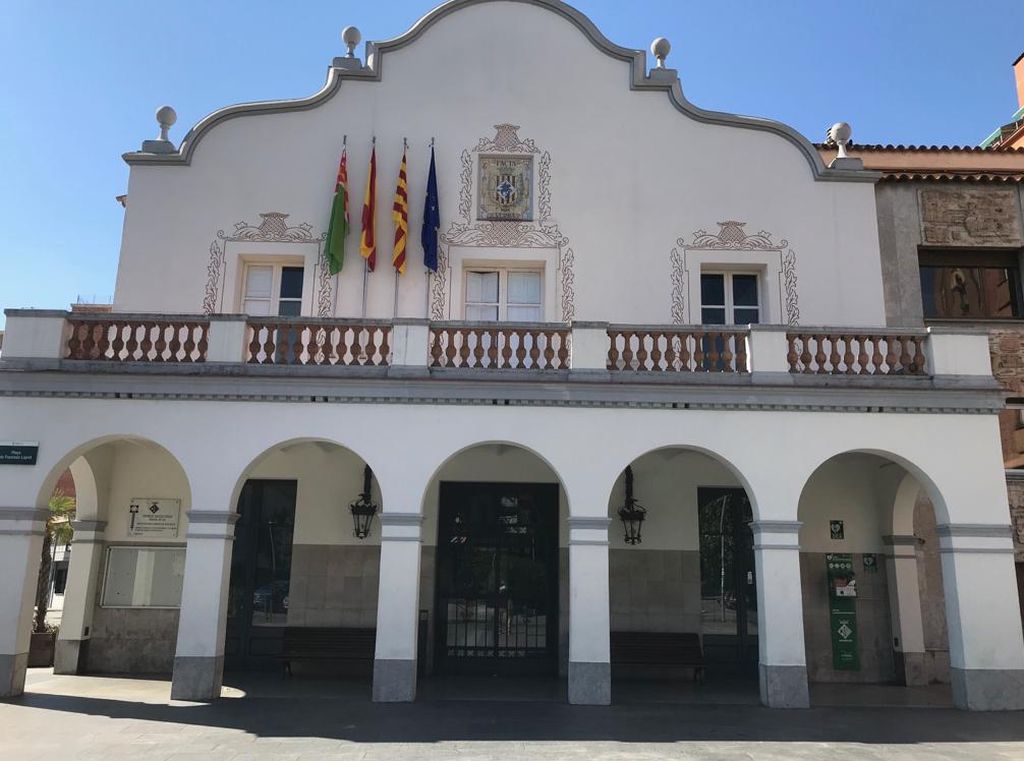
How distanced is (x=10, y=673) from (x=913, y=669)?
46.0 feet

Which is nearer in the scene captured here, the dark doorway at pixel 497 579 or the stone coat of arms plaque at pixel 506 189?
the dark doorway at pixel 497 579

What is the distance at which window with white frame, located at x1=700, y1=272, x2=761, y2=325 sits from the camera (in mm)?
14672

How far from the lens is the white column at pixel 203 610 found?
11.0 meters

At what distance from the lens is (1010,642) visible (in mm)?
11039

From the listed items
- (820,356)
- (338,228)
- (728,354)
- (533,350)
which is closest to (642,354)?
(728,354)

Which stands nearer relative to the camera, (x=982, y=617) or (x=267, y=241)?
(x=982, y=617)

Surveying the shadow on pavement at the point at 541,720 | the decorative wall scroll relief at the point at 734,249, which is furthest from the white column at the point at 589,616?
the decorative wall scroll relief at the point at 734,249

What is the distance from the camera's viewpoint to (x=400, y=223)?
14.0 metres

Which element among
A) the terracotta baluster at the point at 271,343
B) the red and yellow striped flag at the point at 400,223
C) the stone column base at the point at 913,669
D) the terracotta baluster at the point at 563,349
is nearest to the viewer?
the terracotta baluster at the point at 271,343

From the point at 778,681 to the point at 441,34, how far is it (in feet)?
41.1

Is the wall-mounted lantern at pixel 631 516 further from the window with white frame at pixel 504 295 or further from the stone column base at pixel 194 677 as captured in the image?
the stone column base at pixel 194 677

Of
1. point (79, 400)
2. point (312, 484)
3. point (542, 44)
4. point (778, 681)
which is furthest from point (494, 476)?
point (542, 44)

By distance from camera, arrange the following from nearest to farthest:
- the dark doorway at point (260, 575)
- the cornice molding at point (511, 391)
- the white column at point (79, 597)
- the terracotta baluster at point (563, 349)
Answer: the cornice molding at point (511, 391)
the terracotta baluster at point (563, 349)
the white column at point (79, 597)
the dark doorway at point (260, 575)

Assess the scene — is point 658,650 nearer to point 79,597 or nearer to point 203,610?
point 203,610
